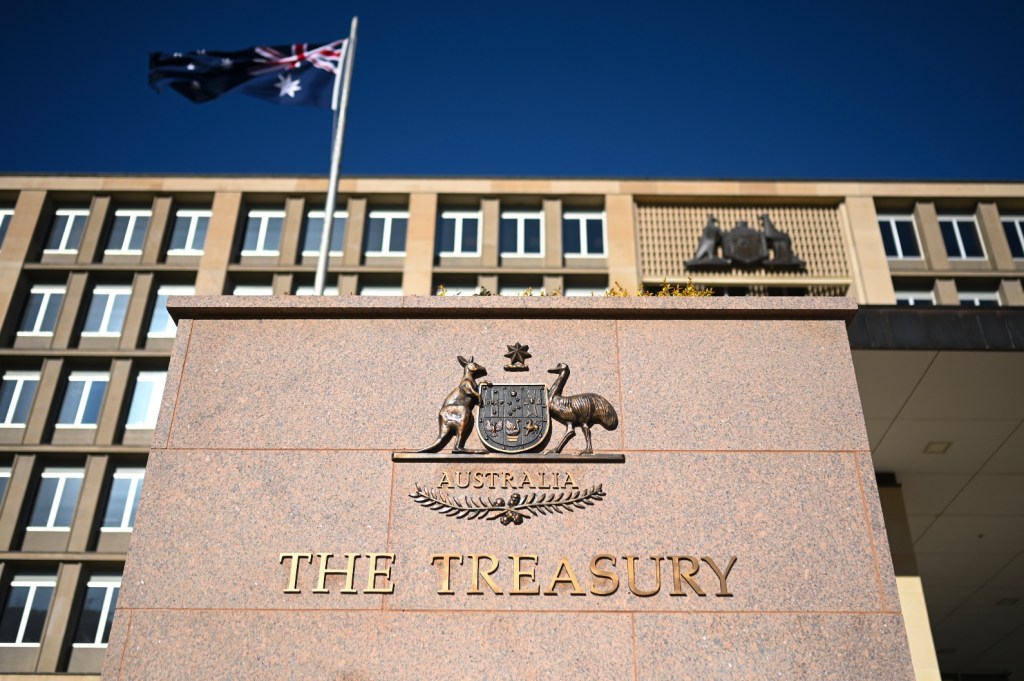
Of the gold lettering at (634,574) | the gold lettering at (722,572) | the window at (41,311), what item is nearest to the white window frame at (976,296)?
the gold lettering at (722,572)

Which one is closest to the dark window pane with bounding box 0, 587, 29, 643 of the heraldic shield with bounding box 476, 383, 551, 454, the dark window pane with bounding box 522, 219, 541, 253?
the dark window pane with bounding box 522, 219, 541, 253

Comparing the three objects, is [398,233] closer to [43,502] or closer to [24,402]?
[24,402]

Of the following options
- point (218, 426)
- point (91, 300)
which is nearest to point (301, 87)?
point (218, 426)

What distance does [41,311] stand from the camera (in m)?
34.4

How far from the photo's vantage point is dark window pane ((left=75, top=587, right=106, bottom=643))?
28109 mm

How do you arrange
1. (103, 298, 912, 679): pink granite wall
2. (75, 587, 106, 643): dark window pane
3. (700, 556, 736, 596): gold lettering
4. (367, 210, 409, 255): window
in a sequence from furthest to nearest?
(367, 210, 409, 255): window
(75, 587, 106, 643): dark window pane
(700, 556, 736, 596): gold lettering
(103, 298, 912, 679): pink granite wall

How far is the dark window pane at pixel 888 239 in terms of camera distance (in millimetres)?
35078

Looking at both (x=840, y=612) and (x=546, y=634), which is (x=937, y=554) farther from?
(x=546, y=634)

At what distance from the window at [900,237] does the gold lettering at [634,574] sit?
3081cm

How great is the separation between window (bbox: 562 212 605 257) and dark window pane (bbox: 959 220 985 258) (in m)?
14.0

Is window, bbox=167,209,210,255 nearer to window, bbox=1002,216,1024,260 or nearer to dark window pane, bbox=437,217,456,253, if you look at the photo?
dark window pane, bbox=437,217,456,253

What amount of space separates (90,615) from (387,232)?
17.1 metres

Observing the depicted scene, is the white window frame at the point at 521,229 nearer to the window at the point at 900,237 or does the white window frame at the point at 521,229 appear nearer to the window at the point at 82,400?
the window at the point at 900,237

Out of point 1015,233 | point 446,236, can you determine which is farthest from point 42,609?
point 1015,233
